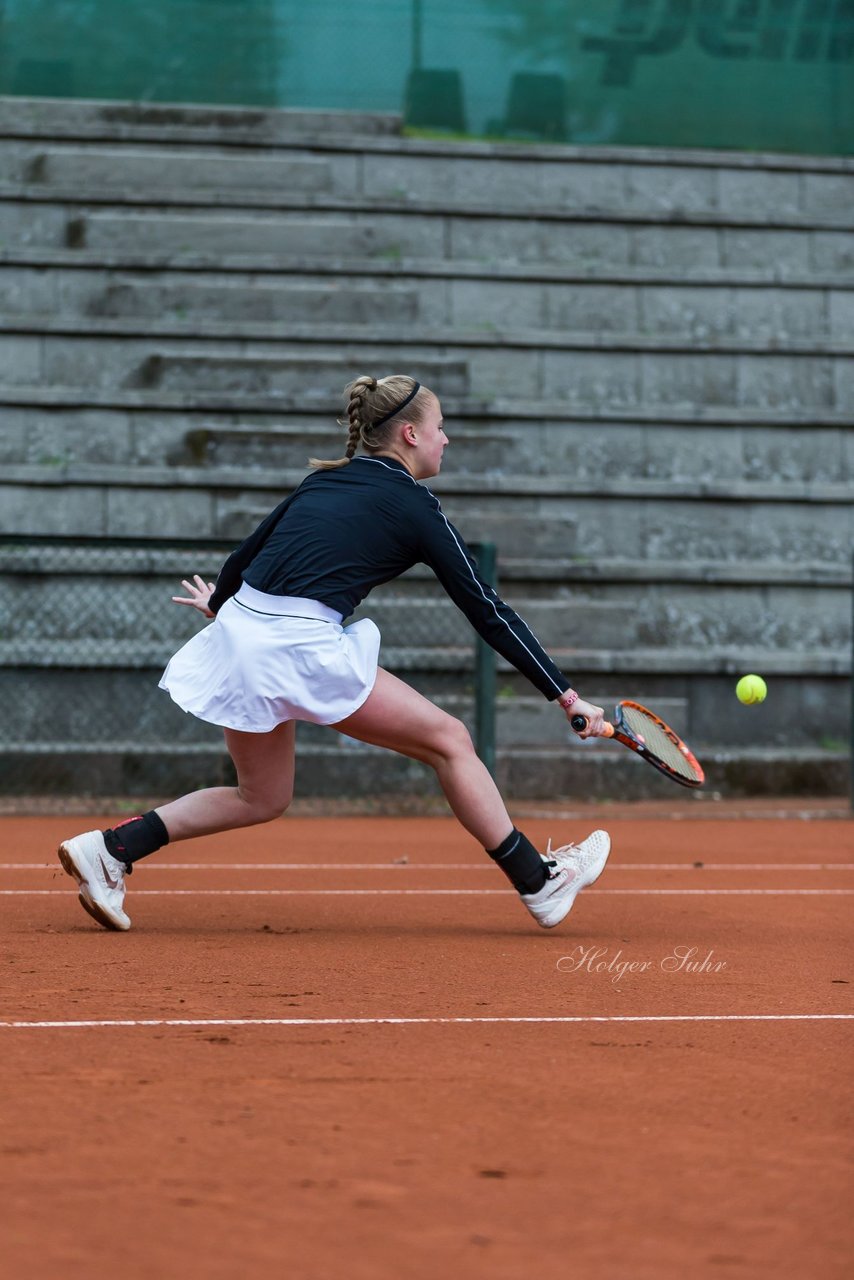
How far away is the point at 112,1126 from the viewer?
329 cm

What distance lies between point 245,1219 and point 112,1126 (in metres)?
0.64

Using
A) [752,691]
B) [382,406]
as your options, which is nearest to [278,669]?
[382,406]

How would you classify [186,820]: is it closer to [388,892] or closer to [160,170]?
[388,892]

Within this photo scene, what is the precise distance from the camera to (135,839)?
19.0ft

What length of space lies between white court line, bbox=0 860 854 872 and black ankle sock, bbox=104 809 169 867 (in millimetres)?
2161

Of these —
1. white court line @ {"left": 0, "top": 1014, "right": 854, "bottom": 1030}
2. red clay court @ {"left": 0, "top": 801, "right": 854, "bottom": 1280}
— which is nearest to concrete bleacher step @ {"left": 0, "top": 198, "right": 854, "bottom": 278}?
red clay court @ {"left": 0, "top": 801, "right": 854, "bottom": 1280}

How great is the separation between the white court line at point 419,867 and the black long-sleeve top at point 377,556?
8.91 feet

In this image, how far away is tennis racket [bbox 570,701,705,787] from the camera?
5703 millimetres

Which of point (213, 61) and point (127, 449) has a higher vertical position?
point (213, 61)

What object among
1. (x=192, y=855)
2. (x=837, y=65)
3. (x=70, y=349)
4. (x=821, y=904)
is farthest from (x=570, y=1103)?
(x=837, y=65)

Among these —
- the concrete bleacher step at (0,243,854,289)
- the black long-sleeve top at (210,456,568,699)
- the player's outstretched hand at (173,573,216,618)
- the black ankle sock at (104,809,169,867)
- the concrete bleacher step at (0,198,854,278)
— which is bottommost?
the black ankle sock at (104,809,169,867)

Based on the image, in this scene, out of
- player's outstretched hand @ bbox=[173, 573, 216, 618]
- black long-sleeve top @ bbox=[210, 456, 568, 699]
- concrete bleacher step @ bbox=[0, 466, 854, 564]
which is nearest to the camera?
black long-sleeve top @ bbox=[210, 456, 568, 699]

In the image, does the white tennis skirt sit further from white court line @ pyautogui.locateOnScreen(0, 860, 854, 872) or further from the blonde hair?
white court line @ pyautogui.locateOnScreen(0, 860, 854, 872)

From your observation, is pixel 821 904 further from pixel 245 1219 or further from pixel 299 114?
pixel 299 114
